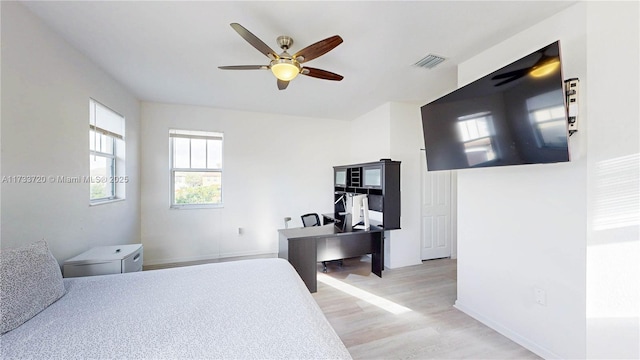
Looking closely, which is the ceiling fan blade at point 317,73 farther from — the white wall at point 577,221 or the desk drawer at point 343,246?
the desk drawer at point 343,246

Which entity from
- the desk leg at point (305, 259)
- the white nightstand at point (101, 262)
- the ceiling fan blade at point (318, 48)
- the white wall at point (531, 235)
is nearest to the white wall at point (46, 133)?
the white nightstand at point (101, 262)

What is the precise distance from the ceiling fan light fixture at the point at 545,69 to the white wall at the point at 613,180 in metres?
0.39

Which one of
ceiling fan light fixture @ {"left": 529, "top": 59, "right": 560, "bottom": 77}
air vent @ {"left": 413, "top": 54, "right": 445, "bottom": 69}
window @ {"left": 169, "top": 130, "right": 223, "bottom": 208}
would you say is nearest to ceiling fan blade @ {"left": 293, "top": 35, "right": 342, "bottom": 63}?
air vent @ {"left": 413, "top": 54, "right": 445, "bottom": 69}

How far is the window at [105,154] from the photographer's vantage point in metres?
2.62

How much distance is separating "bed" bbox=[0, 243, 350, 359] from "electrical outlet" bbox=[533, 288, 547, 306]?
1.84 metres

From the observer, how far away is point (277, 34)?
79.4 inches

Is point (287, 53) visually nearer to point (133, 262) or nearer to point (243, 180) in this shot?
point (133, 262)

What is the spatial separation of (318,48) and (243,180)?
3077 millimetres

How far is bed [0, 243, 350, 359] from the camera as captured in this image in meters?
0.97

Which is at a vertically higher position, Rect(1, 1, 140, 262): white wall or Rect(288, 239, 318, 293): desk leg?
Rect(1, 1, 140, 262): white wall

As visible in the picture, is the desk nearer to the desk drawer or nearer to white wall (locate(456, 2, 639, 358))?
the desk drawer

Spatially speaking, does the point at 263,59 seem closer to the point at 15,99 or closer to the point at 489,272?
the point at 15,99

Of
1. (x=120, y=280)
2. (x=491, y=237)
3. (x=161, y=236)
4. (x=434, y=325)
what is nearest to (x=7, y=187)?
(x=120, y=280)

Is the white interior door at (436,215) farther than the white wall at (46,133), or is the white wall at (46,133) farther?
the white interior door at (436,215)
